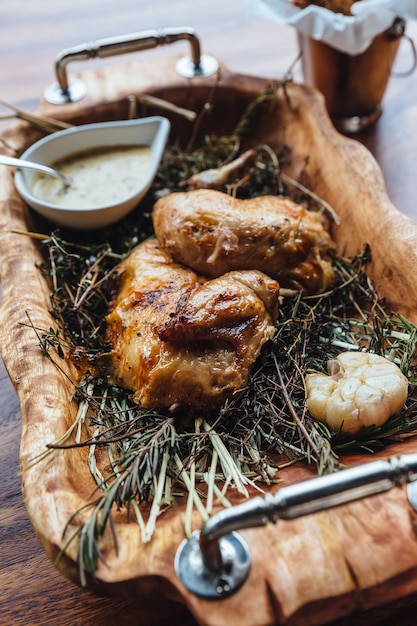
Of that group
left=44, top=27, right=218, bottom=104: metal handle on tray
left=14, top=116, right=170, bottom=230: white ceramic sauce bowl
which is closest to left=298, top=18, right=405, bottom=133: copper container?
left=44, top=27, right=218, bottom=104: metal handle on tray

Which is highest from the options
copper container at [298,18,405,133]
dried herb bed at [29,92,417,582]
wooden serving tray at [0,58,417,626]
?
copper container at [298,18,405,133]

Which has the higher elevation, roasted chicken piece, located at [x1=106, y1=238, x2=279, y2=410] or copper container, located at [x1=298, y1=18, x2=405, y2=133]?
copper container, located at [x1=298, y1=18, x2=405, y2=133]

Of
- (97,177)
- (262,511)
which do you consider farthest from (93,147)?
(262,511)

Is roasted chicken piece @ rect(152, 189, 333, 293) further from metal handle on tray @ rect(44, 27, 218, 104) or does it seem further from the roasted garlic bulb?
metal handle on tray @ rect(44, 27, 218, 104)

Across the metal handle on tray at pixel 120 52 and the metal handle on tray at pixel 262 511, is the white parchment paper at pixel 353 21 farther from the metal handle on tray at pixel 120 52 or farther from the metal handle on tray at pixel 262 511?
the metal handle on tray at pixel 262 511

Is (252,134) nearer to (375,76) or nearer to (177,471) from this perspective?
(375,76)

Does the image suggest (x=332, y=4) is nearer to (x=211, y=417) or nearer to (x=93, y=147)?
(x=93, y=147)
